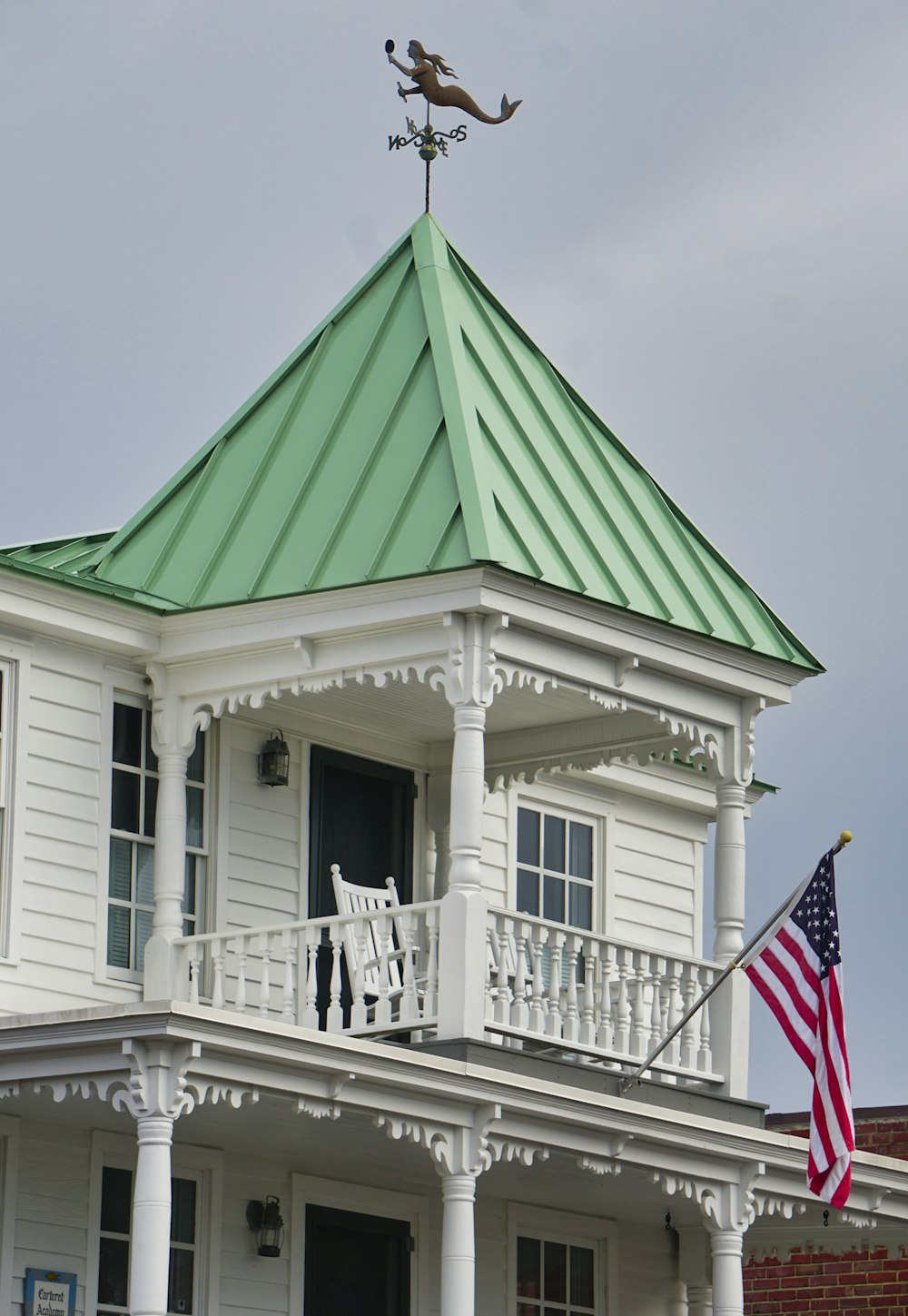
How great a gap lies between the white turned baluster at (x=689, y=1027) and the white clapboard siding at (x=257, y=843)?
8.96 feet

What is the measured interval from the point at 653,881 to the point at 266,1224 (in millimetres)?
5563

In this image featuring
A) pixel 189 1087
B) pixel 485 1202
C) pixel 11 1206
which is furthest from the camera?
pixel 485 1202

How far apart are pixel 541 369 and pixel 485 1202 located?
608cm

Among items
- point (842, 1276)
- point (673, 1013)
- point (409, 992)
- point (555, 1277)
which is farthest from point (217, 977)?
point (842, 1276)

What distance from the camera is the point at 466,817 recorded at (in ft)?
58.3

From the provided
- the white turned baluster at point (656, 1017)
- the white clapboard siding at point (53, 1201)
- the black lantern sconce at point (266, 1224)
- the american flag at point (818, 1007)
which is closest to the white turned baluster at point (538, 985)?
the white turned baluster at point (656, 1017)

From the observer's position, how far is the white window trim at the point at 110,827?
60.8 feet

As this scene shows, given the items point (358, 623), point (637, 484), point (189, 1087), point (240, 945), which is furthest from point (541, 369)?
point (189, 1087)

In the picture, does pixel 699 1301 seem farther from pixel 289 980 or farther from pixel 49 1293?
pixel 49 1293

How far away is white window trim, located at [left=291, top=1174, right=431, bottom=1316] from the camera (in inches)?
747

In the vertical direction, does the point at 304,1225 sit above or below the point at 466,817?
below

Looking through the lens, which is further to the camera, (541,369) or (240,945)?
(541,369)

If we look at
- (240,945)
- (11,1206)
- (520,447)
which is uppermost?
(520,447)

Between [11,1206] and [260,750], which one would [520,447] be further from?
[11,1206]
